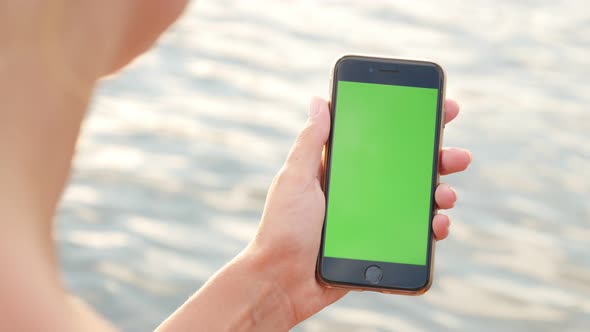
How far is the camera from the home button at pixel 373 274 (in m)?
1.71

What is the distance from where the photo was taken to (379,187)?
1724mm

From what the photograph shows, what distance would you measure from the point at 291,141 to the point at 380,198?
2688 millimetres

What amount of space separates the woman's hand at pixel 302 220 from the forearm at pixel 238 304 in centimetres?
2

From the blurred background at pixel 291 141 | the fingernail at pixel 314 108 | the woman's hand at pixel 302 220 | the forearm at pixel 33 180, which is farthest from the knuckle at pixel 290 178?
the blurred background at pixel 291 141

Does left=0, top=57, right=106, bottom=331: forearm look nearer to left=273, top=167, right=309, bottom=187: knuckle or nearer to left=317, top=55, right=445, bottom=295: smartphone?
left=273, top=167, right=309, bottom=187: knuckle

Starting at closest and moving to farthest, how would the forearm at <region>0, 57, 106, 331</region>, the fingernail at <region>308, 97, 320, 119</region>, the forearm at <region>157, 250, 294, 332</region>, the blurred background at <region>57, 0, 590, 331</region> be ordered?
the forearm at <region>0, 57, 106, 331</region> < the forearm at <region>157, 250, 294, 332</region> < the fingernail at <region>308, 97, 320, 119</region> < the blurred background at <region>57, 0, 590, 331</region>

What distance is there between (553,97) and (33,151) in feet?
13.6

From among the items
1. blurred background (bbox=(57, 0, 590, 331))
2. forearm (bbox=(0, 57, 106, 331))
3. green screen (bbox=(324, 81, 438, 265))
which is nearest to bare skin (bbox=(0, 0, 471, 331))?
forearm (bbox=(0, 57, 106, 331))

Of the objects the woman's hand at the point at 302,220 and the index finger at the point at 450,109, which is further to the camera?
the index finger at the point at 450,109

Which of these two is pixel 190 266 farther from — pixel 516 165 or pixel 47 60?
pixel 47 60

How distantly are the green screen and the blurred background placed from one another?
1.71 m

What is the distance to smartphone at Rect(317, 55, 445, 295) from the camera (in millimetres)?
1707

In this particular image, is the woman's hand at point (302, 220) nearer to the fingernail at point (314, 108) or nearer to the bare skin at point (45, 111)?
the fingernail at point (314, 108)

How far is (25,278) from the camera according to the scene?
0.97 m
